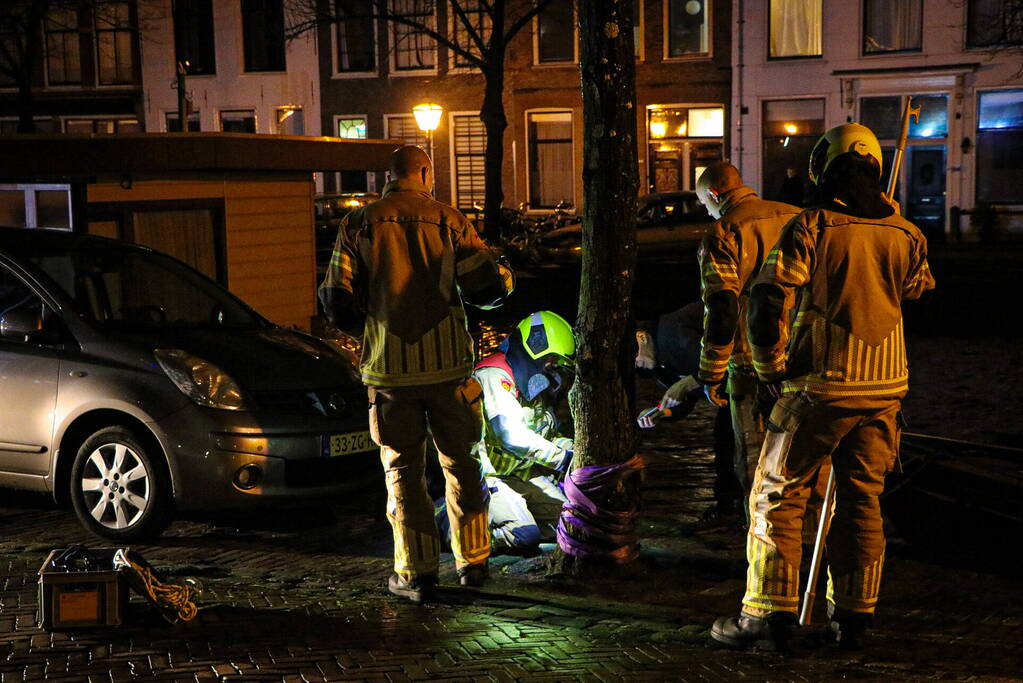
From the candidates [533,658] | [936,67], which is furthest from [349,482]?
[936,67]

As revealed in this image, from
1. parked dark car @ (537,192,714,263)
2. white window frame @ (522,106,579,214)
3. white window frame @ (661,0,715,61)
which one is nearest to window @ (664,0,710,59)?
white window frame @ (661,0,715,61)

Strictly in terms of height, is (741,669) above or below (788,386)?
below

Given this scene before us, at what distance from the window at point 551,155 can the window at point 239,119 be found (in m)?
8.99

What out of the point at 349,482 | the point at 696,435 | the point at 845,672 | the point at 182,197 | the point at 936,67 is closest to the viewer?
the point at 845,672

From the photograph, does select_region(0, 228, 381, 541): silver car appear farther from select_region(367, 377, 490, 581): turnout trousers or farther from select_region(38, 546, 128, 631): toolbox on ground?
select_region(38, 546, 128, 631): toolbox on ground

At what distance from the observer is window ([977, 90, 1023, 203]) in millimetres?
31797

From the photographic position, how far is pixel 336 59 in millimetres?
39281

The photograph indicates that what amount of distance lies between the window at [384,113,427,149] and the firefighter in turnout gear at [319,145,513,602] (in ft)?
109

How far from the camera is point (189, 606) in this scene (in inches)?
222

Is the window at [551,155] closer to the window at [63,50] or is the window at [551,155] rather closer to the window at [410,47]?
the window at [410,47]

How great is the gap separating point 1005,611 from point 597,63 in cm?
313

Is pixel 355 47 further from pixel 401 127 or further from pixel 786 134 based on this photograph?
pixel 786 134

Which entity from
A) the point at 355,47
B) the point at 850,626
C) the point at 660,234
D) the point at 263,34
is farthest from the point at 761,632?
the point at 263,34

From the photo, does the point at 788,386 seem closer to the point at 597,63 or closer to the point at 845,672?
the point at 845,672
